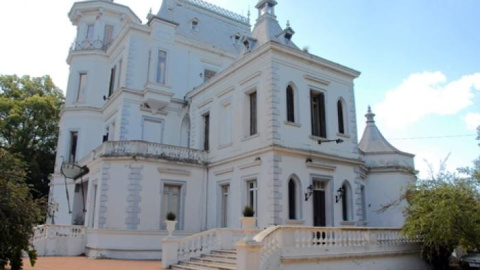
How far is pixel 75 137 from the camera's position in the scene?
1014 inches

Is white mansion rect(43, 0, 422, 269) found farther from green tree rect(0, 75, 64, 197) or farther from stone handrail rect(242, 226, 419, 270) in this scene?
green tree rect(0, 75, 64, 197)

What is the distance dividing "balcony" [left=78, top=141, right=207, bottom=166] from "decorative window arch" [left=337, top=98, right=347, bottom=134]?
6.94m

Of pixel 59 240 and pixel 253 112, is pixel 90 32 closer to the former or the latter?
pixel 59 240

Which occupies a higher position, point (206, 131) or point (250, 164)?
point (206, 131)

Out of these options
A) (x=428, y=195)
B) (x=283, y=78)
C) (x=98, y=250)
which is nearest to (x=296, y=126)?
(x=283, y=78)

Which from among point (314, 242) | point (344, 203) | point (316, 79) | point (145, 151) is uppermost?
point (316, 79)

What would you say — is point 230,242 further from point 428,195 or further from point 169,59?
point 169,59

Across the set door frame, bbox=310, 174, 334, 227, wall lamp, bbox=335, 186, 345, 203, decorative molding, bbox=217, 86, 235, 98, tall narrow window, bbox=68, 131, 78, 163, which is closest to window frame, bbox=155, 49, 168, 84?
decorative molding, bbox=217, 86, 235, 98

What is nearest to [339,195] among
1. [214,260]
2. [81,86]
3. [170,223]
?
[214,260]

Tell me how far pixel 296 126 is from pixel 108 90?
14.3 meters

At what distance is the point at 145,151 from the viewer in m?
17.9

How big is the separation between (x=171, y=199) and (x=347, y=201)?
8.06 metres

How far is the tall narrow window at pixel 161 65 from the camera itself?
2250 centimetres

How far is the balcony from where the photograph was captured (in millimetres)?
17719
